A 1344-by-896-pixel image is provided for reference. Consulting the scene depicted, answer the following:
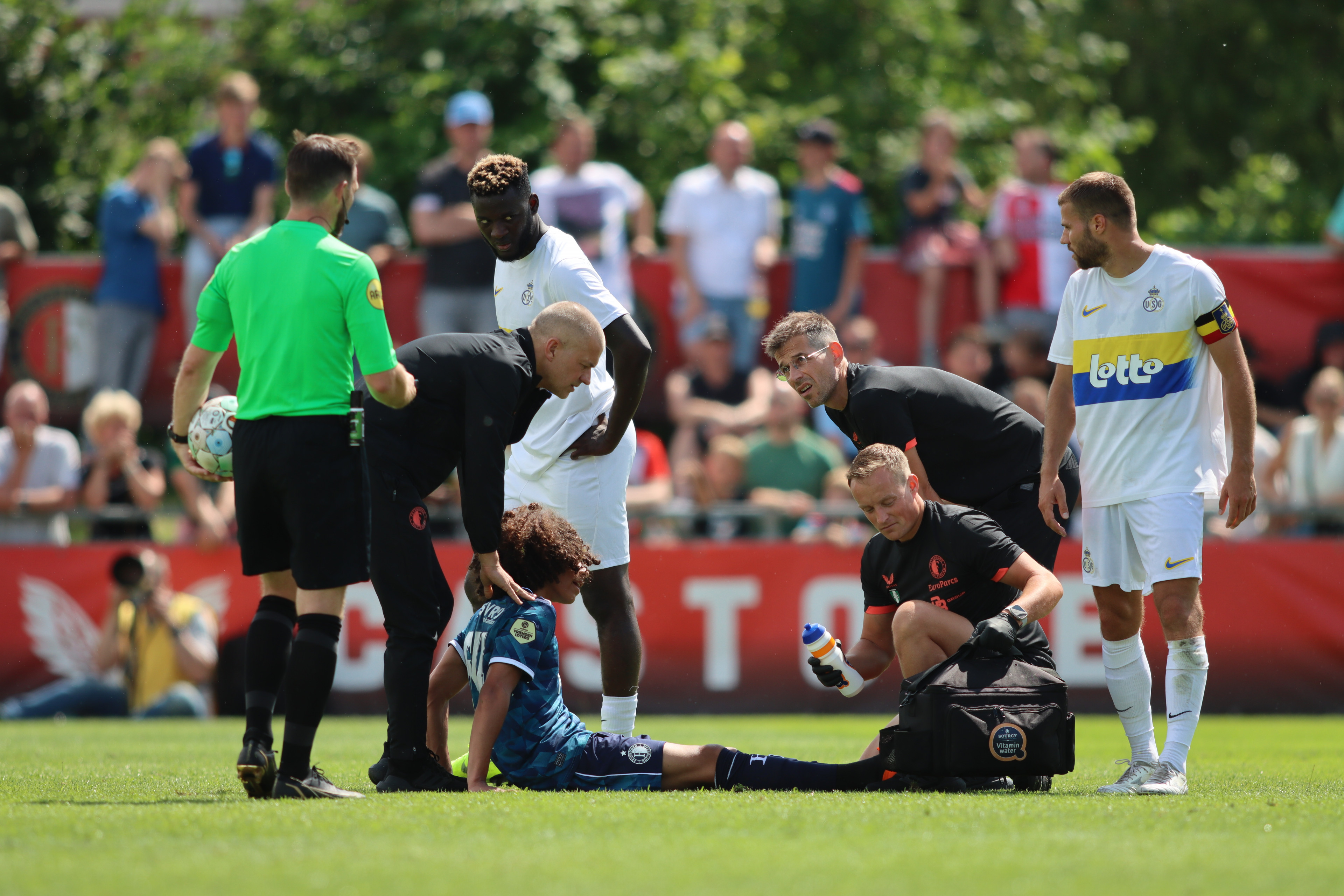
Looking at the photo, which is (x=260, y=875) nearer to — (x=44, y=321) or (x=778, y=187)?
(x=44, y=321)

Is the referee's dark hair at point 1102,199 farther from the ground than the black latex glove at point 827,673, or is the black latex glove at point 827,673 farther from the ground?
the referee's dark hair at point 1102,199

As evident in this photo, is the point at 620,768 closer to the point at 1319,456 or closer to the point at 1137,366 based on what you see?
the point at 1137,366

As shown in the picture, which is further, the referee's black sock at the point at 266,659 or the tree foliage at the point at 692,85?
the tree foliage at the point at 692,85

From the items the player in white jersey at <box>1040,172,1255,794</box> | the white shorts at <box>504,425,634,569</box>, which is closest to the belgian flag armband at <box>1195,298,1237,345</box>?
the player in white jersey at <box>1040,172,1255,794</box>

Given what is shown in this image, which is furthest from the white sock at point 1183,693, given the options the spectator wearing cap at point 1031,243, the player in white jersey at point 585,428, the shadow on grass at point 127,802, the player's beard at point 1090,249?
the spectator wearing cap at point 1031,243

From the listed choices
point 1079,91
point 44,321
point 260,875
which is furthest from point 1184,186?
point 260,875

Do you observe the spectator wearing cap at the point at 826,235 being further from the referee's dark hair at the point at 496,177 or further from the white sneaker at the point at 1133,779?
the white sneaker at the point at 1133,779

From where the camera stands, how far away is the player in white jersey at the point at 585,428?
277 inches

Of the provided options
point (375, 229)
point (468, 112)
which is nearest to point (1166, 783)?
point (468, 112)

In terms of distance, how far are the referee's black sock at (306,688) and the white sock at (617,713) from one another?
5.51ft

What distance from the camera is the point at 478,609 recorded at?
6.11 meters

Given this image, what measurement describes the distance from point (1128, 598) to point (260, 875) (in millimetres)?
3978

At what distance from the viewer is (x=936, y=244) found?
13.6m

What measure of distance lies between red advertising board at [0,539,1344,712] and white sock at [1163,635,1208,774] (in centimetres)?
577
